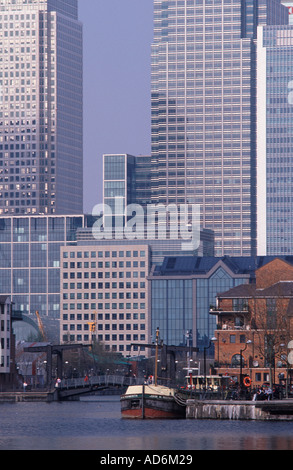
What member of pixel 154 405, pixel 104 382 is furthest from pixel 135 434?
pixel 104 382

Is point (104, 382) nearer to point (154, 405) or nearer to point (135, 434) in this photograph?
point (154, 405)

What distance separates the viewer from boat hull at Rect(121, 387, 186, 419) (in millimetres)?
137500

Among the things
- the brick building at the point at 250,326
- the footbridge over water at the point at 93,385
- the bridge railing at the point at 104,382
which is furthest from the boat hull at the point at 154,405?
the footbridge over water at the point at 93,385

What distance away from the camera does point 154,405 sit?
138 m

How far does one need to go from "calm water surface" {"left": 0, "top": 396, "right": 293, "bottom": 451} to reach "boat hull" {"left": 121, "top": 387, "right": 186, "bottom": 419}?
2302 mm

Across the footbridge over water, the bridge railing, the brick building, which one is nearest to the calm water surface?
the brick building

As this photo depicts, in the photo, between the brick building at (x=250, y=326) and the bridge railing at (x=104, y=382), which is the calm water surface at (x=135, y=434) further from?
the bridge railing at (x=104, y=382)

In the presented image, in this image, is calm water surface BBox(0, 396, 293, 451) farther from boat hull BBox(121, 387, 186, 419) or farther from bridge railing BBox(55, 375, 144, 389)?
bridge railing BBox(55, 375, 144, 389)

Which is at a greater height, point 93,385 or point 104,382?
point 104,382

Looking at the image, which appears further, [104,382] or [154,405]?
[104,382]

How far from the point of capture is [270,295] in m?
184

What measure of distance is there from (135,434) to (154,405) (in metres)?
24.3

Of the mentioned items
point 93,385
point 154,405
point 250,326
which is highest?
point 250,326
